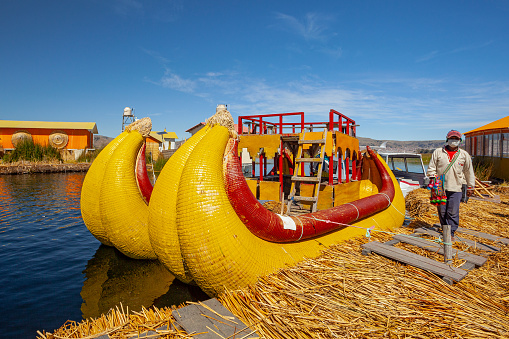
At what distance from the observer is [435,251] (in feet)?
15.7

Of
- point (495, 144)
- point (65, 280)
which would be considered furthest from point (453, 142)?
point (495, 144)

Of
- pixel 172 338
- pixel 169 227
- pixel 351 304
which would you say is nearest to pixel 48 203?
pixel 169 227

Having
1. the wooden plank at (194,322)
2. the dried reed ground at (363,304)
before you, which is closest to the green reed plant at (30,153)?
the dried reed ground at (363,304)

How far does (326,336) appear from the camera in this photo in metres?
2.71

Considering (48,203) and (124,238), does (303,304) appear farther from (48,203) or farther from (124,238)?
(48,203)

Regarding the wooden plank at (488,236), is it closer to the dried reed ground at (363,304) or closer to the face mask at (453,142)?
the dried reed ground at (363,304)

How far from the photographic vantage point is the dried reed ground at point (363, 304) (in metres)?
2.77

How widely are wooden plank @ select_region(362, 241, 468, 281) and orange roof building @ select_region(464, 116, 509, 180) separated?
19453 millimetres

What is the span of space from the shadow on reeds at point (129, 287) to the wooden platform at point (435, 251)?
3118 mm

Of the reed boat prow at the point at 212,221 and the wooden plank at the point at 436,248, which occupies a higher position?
the reed boat prow at the point at 212,221

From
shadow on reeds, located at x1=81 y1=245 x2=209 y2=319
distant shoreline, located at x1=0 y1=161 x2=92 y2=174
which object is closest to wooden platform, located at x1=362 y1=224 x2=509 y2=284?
shadow on reeds, located at x1=81 y1=245 x2=209 y2=319

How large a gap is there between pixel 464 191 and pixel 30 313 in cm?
1364

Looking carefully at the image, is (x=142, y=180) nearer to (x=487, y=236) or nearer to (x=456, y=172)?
(x=456, y=172)

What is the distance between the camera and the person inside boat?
5547mm
